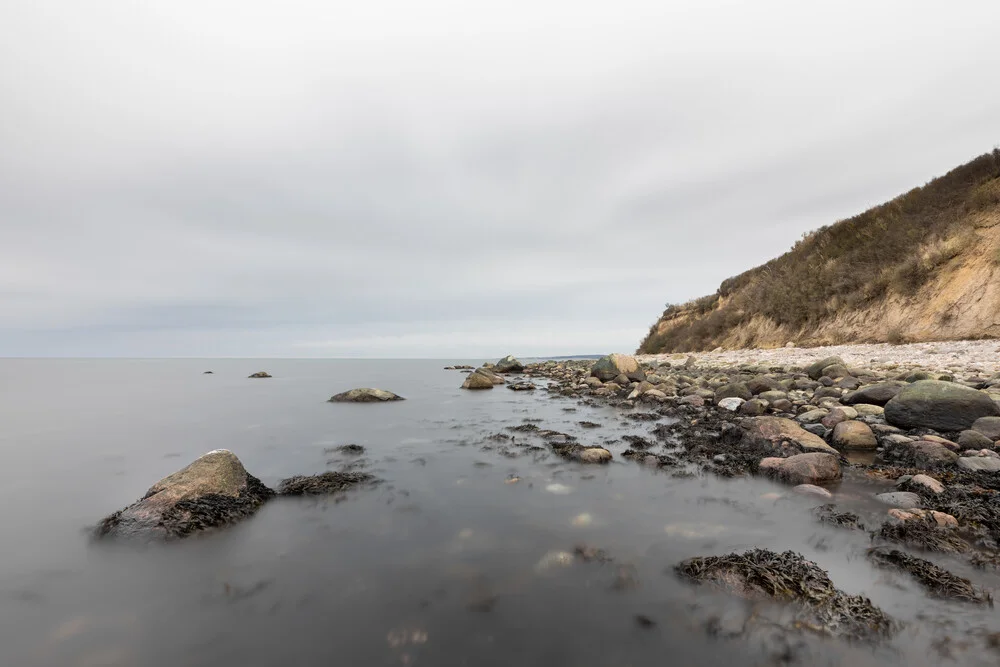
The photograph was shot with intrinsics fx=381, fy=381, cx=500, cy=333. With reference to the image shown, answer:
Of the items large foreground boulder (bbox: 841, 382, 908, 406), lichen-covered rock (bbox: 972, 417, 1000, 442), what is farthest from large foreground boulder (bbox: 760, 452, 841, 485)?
large foreground boulder (bbox: 841, 382, 908, 406)

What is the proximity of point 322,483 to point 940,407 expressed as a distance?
1064 cm

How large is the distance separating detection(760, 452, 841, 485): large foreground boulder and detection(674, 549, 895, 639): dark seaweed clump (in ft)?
7.65

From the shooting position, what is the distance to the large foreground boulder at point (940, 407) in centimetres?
639

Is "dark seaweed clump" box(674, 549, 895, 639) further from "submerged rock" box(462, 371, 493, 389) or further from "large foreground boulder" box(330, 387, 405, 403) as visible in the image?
"submerged rock" box(462, 371, 493, 389)

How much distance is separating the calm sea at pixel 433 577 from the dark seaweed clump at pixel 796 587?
14 cm

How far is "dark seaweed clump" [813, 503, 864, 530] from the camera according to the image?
417cm

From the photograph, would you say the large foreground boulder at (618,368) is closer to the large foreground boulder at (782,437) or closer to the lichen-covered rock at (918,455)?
the large foreground boulder at (782,437)

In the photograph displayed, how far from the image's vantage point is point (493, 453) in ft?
26.5

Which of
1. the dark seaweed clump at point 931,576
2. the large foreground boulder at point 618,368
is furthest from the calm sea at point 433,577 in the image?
the large foreground boulder at point 618,368

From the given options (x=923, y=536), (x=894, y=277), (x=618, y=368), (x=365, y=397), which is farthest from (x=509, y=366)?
(x=923, y=536)

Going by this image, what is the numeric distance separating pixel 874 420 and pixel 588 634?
806 centimetres

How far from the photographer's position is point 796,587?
3127mm

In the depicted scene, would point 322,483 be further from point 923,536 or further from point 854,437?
point 854,437

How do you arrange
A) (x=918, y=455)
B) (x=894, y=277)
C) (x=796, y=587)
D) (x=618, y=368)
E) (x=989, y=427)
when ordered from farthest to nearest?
(x=618, y=368) → (x=894, y=277) → (x=989, y=427) → (x=918, y=455) → (x=796, y=587)
